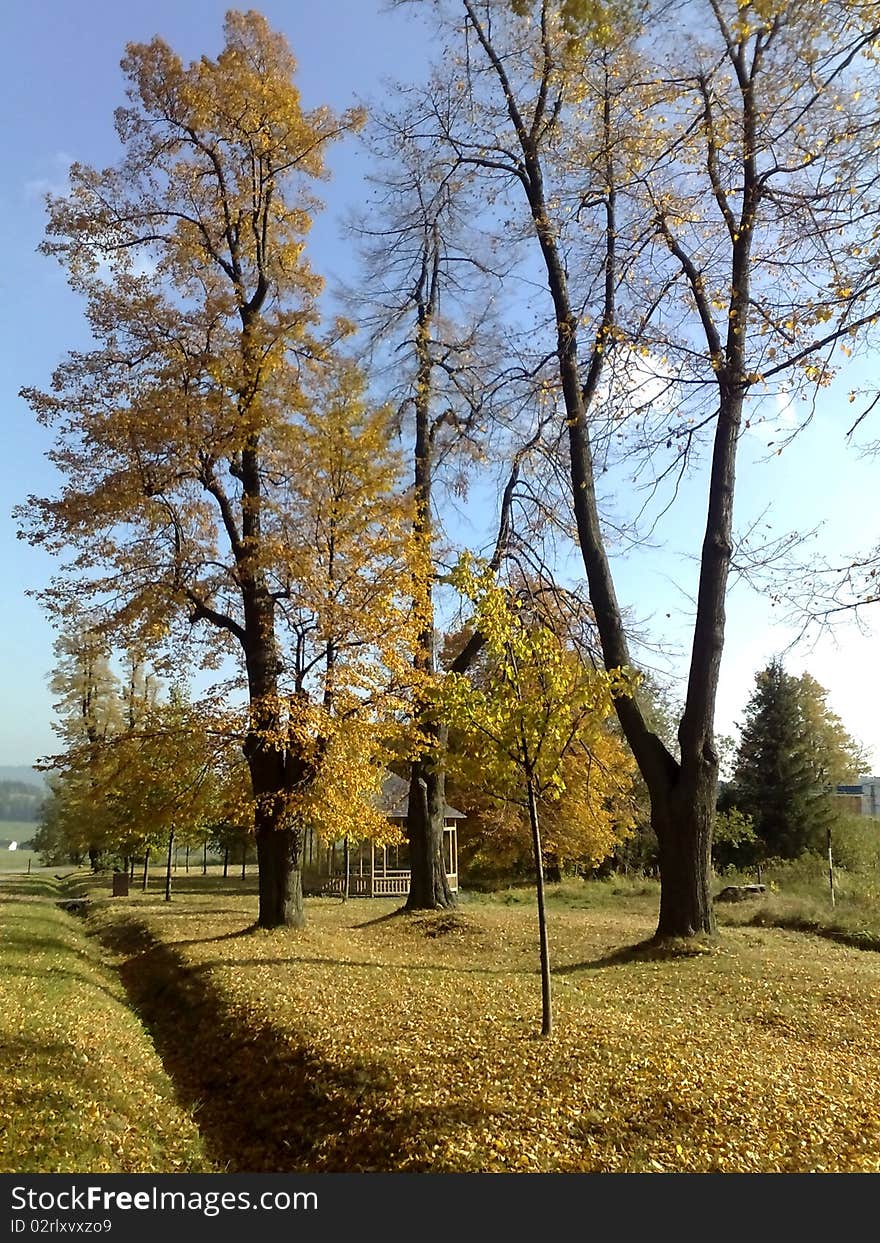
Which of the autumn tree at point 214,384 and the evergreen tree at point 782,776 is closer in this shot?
the autumn tree at point 214,384

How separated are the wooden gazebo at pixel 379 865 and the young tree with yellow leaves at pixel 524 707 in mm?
16397

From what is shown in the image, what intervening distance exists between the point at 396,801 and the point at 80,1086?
63.7 ft

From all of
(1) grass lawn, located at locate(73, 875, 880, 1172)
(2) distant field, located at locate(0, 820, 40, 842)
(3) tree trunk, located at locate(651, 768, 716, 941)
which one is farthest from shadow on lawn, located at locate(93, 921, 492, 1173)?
(2) distant field, located at locate(0, 820, 40, 842)

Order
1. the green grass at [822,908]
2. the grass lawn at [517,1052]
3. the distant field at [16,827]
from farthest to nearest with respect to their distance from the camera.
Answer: the distant field at [16,827], the green grass at [822,908], the grass lawn at [517,1052]

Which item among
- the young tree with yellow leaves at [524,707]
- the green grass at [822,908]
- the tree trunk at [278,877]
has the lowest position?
the green grass at [822,908]

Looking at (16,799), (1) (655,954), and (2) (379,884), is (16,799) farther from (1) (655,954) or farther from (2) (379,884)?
(1) (655,954)

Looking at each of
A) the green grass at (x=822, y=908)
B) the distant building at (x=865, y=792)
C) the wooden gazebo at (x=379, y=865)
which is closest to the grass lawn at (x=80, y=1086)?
the green grass at (x=822, y=908)

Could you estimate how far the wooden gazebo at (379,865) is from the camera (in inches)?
969

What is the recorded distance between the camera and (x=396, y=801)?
2505cm

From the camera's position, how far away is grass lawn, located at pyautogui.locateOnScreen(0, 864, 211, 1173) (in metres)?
4.81

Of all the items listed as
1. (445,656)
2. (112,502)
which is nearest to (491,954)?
(112,502)

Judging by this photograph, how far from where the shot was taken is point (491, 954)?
11.1m

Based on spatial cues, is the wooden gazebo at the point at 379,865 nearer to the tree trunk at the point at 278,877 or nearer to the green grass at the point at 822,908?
the green grass at the point at 822,908

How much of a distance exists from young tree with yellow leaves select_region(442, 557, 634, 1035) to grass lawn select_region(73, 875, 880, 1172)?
110 centimetres
